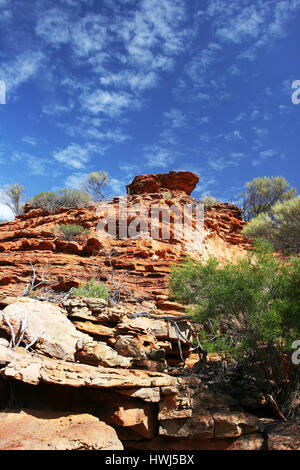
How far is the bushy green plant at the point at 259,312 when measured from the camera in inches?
184

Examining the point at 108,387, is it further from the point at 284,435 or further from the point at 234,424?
the point at 284,435

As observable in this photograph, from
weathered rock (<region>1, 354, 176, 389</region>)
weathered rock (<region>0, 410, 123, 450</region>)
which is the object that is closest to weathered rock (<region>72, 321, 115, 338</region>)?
weathered rock (<region>1, 354, 176, 389</region>)

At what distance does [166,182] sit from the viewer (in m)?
23.0

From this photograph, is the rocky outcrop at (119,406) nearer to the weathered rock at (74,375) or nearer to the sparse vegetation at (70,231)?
the weathered rock at (74,375)

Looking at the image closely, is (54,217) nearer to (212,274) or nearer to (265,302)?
(212,274)

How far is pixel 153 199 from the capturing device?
1859cm

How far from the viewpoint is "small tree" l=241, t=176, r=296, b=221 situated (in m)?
21.7

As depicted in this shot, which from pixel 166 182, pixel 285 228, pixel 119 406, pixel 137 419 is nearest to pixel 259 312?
pixel 137 419

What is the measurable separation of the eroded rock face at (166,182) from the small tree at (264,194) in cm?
468

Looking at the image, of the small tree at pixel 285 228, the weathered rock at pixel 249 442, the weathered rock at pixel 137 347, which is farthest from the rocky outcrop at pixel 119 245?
the weathered rock at pixel 249 442
